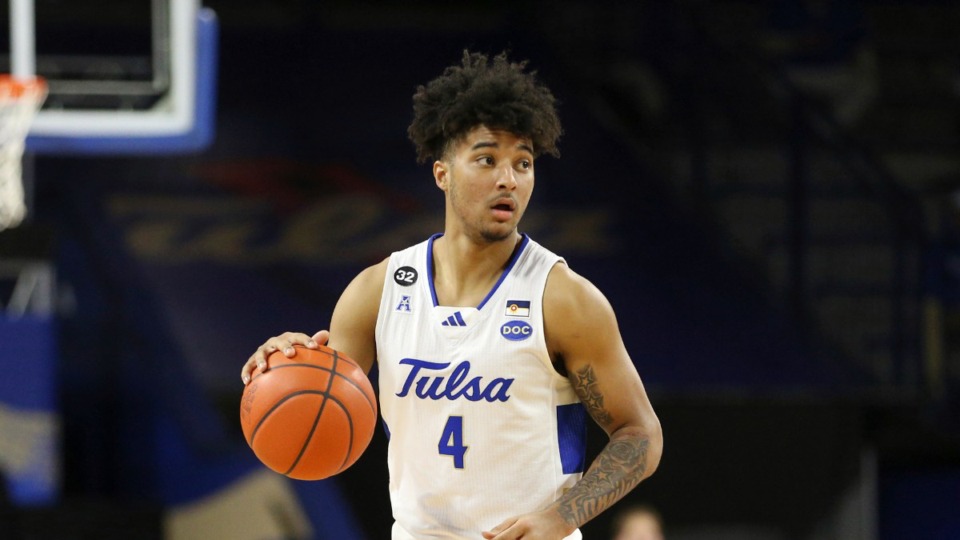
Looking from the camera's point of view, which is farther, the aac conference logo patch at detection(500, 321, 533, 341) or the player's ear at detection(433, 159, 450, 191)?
the player's ear at detection(433, 159, 450, 191)

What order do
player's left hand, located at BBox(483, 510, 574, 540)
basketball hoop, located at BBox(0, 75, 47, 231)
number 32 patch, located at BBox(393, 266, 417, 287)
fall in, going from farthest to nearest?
basketball hoop, located at BBox(0, 75, 47, 231) → number 32 patch, located at BBox(393, 266, 417, 287) → player's left hand, located at BBox(483, 510, 574, 540)

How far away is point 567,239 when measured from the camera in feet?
40.5

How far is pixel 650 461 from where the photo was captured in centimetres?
405

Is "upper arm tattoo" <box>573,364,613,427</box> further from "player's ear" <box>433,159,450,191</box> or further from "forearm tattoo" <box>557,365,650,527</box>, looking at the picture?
"player's ear" <box>433,159,450,191</box>

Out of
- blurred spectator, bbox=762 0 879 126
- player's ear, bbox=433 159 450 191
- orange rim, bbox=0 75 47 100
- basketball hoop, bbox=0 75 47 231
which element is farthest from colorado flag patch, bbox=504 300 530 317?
blurred spectator, bbox=762 0 879 126

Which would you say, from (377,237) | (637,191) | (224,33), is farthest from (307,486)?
(224,33)

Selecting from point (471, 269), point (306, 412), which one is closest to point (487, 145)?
point (471, 269)

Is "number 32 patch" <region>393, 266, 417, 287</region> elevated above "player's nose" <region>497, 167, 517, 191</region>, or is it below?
below

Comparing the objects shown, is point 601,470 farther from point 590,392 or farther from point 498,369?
point 498,369

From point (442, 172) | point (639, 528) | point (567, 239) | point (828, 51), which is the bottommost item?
point (639, 528)

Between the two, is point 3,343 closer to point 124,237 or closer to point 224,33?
point 124,237

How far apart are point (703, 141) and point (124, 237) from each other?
4611 mm

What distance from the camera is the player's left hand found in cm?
377

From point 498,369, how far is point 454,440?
0.22 meters
